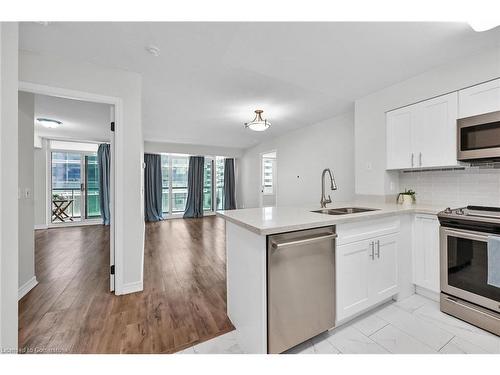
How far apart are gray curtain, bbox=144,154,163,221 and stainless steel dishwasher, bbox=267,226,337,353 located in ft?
19.6

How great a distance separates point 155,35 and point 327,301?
7.99 ft

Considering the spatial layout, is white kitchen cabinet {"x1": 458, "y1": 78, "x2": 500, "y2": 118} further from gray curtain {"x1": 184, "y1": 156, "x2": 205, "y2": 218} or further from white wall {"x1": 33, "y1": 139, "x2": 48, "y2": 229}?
white wall {"x1": 33, "y1": 139, "x2": 48, "y2": 229}

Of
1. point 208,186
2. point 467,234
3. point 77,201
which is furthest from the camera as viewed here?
point 208,186

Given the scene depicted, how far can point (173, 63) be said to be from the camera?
2.09 metres

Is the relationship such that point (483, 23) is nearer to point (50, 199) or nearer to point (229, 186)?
point (229, 186)

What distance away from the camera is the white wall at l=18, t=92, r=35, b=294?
2.09m

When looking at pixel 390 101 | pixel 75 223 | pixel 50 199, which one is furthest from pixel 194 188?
pixel 390 101

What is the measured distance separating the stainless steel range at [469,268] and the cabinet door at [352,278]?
0.72m

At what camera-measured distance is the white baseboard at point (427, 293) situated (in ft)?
6.53

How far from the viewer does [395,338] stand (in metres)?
1.51

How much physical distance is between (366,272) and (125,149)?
2524 millimetres

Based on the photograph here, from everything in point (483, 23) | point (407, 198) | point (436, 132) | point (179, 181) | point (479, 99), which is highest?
point (483, 23)
